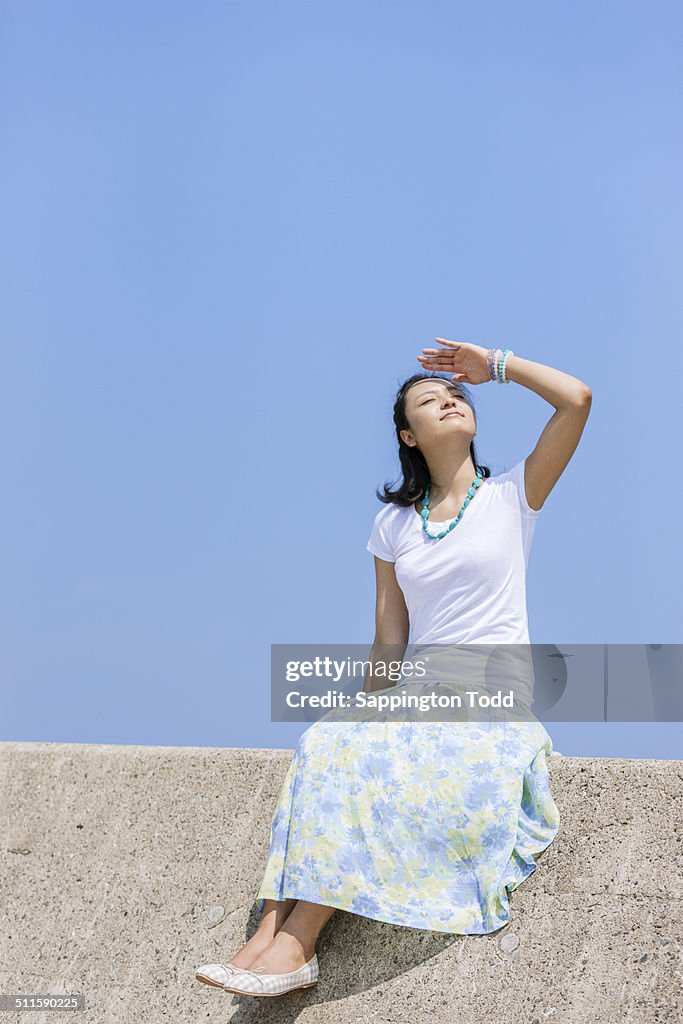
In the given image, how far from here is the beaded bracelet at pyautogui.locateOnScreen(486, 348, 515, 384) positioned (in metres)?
2.94

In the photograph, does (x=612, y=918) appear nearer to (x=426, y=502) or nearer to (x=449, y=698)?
(x=449, y=698)

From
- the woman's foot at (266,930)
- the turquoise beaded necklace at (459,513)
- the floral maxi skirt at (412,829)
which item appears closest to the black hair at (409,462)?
the turquoise beaded necklace at (459,513)

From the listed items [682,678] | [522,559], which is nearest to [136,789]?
[522,559]

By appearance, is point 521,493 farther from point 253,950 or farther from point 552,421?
point 253,950

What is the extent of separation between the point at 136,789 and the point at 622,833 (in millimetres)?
1516

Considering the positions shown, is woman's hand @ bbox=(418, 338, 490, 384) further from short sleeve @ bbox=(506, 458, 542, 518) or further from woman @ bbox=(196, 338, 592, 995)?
short sleeve @ bbox=(506, 458, 542, 518)

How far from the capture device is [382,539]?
312 cm

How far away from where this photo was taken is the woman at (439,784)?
2.51 meters

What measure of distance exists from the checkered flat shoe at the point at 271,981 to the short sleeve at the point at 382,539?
109 cm

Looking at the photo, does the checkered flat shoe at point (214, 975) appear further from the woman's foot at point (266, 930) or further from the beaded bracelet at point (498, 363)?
the beaded bracelet at point (498, 363)

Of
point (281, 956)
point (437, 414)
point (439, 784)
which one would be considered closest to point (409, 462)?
point (437, 414)

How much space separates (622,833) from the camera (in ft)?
8.71

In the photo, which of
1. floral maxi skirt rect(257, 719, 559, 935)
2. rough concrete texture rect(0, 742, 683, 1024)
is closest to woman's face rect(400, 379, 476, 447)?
floral maxi skirt rect(257, 719, 559, 935)

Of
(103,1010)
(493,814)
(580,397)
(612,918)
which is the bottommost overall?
(103,1010)
